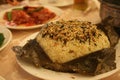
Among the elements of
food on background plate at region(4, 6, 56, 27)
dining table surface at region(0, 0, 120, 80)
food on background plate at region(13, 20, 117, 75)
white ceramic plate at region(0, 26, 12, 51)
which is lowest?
dining table surface at region(0, 0, 120, 80)

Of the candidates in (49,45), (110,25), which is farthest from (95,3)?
(49,45)

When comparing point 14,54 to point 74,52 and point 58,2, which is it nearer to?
point 74,52

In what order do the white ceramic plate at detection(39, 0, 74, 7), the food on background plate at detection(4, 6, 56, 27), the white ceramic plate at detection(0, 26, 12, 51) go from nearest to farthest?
the white ceramic plate at detection(0, 26, 12, 51) < the food on background plate at detection(4, 6, 56, 27) < the white ceramic plate at detection(39, 0, 74, 7)

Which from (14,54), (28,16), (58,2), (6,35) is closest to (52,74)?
(14,54)

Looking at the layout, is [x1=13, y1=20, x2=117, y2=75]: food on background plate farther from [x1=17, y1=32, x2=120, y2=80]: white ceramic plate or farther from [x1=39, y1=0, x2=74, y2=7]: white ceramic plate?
[x1=39, y1=0, x2=74, y2=7]: white ceramic plate

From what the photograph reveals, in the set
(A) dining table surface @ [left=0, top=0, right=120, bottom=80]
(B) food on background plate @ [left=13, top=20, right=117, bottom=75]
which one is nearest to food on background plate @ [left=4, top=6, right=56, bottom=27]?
(A) dining table surface @ [left=0, top=0, right=120, bottom=80]

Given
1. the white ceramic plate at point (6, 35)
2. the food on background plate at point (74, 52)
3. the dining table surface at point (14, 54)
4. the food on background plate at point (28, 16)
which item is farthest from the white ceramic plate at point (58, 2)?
the food on background plate at point (74, 52)
